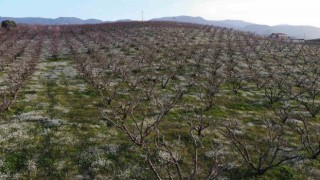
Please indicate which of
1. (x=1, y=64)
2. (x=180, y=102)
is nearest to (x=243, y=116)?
(x=180, y=102)

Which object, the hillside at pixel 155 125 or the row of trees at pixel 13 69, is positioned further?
the row of trees at pixel 13 69

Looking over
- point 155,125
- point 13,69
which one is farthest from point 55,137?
point 13,69

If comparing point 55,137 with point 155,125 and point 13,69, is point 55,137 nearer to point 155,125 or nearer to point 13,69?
point 155,125

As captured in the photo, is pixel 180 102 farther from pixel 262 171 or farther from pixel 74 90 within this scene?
pixel 262 171

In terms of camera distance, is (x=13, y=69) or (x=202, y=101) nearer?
(x=202, y=101)

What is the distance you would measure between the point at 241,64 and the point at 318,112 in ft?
95.3

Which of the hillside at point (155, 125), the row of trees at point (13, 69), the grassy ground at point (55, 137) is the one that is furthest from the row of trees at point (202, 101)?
the row of trees at point (13, 69)

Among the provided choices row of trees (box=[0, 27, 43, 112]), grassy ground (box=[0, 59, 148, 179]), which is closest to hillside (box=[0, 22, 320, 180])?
grassy ground (box=[0, 59, 148, 179])

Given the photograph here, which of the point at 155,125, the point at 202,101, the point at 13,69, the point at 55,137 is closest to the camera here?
the point at 155,125

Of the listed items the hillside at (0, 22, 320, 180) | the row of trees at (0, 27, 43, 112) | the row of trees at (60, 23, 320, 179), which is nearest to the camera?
the hillside at (0, 22, 320, 180)

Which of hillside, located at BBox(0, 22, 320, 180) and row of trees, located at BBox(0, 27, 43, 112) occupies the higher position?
row of trees, located at BBox(0, 27, 43, 112)

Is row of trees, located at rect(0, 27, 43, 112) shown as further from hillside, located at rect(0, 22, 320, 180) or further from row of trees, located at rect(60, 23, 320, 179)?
row of trees, located at rect(60, 23, 320, 179)

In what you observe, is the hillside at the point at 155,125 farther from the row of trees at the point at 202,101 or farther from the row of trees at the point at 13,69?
the row of trees at the point at 13,69

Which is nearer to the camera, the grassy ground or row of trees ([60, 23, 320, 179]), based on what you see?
the grassy ground
